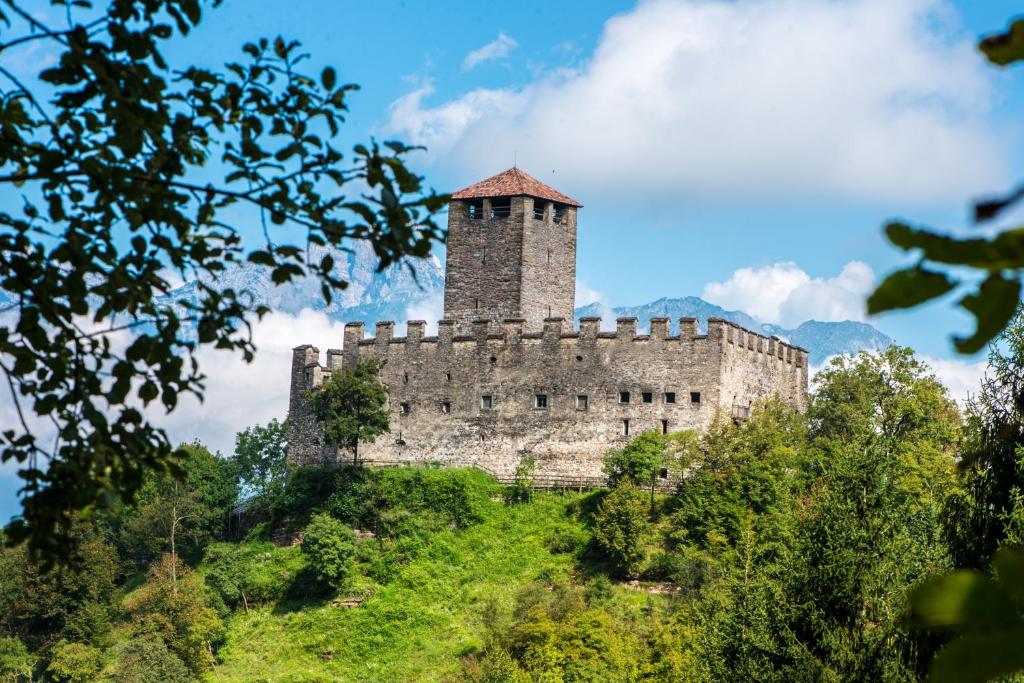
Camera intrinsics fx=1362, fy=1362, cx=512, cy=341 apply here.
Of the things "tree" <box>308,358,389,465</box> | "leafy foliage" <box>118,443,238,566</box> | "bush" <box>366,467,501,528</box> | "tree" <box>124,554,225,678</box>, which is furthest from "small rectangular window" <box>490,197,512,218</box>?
"tree" <box>124,554,225,678</box>

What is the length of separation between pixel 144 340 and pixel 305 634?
32.0 m

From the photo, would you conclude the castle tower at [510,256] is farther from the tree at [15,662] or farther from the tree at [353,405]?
the tree at [15,662]

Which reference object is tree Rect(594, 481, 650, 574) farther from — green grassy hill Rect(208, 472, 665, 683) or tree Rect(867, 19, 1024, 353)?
tree Rect(867, 19, 1024, 353)

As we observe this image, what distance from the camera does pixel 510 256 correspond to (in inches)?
1718

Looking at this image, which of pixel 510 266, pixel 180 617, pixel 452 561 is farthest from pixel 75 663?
pixel 510 266

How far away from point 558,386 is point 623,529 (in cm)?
664

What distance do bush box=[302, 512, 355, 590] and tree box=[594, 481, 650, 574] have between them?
729 cm

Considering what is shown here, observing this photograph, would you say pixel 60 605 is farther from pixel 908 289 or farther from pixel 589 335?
pixel 908 289

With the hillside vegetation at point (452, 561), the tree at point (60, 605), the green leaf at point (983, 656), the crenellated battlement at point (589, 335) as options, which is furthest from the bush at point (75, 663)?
the green leaf at point (983, 656)

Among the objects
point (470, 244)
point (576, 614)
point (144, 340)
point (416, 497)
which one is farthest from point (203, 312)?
point (470, 244)

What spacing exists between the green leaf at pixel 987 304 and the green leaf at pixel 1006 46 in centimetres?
31

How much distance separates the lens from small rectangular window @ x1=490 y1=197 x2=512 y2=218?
44156 millimetres

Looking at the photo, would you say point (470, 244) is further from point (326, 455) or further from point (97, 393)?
point (97, 393)

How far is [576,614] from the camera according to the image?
3180 centimetres
